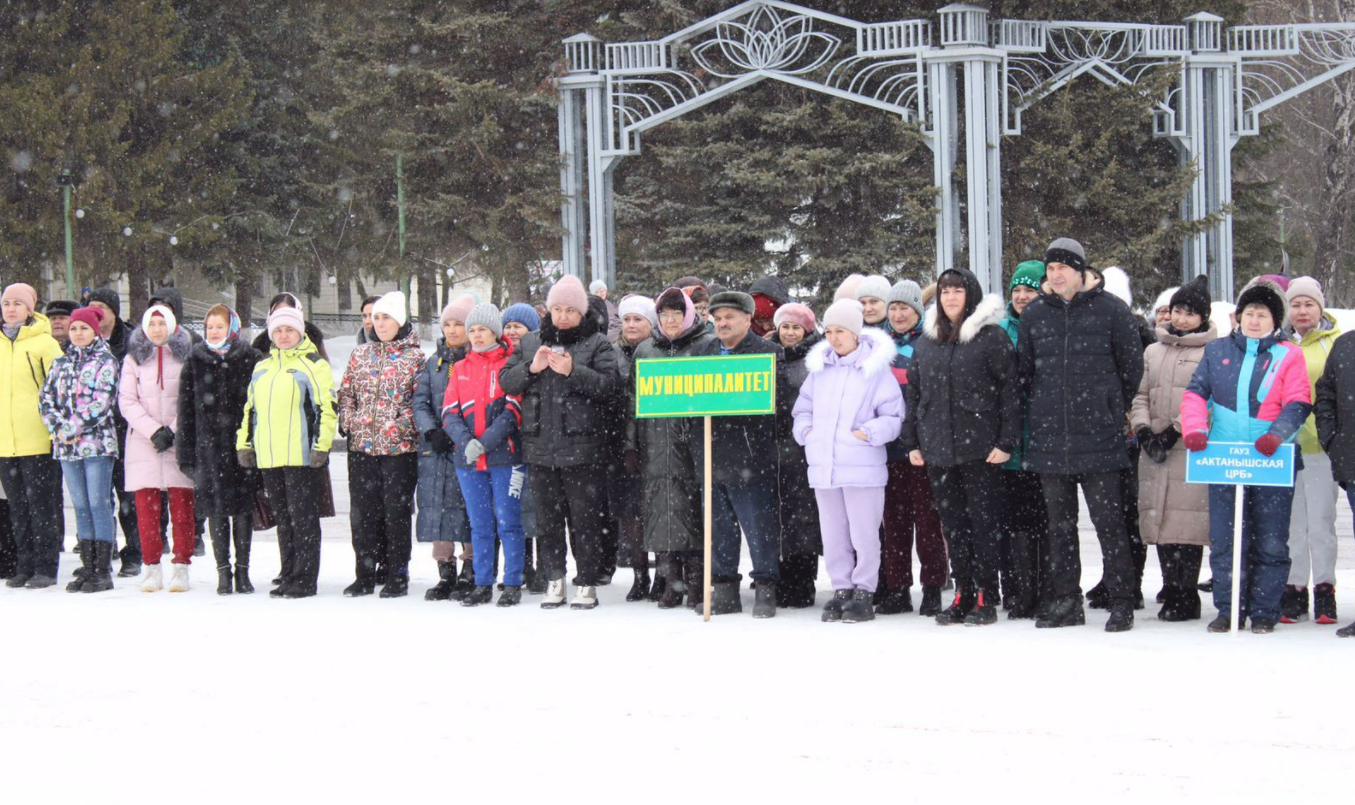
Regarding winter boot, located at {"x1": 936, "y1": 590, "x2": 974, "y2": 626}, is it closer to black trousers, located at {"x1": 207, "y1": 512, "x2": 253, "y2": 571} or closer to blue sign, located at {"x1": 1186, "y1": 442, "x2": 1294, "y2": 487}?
blue sign, located at {"x1": 1186, "y1": 442, "x2": 1294, "y2": 487}

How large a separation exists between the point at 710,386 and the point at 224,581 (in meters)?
3.59

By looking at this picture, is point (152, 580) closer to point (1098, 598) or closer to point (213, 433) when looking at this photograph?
point (213, 433)

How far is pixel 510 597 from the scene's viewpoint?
30.7ft

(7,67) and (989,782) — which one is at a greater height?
(7,67)

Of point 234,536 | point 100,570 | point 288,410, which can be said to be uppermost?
point 288,410

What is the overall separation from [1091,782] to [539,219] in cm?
2595

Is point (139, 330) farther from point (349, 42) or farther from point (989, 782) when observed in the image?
point (349, 42)

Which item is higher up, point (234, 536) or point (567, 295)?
point (567, 295)

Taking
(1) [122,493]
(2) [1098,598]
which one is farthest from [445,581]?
(2) [1098,598]

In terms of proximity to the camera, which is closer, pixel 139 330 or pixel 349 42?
pixel 139 330

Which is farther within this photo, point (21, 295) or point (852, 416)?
point (21, 295)

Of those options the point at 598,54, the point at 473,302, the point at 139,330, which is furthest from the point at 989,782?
the point at 598,54

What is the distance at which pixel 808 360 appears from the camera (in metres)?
8.81

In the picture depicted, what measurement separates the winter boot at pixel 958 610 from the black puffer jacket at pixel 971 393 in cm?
74
